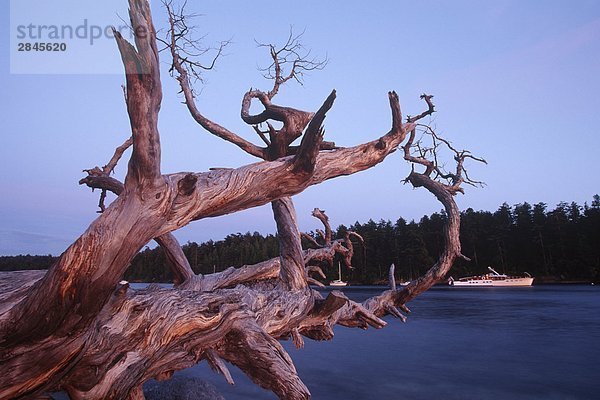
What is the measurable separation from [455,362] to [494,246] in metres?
87.7

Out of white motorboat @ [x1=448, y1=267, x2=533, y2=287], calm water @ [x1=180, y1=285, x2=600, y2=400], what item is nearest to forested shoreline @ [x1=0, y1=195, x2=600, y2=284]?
white motorboat @ [x1=448, y1=267, x2=533, y2=287]

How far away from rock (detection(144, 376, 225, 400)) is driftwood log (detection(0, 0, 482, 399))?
177 inches

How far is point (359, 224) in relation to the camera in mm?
130375

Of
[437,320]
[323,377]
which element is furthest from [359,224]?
[323,377]

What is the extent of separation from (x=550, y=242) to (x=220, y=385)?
95017 millimetres

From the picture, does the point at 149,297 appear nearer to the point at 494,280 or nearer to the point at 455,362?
the point at 455,362

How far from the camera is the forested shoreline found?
8944cm

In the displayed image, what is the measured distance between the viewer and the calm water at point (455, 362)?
16.5 m

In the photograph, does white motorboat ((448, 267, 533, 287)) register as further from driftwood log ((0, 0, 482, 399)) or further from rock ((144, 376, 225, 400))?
driftwood log ((0, 0, 482, 399))

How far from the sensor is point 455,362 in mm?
21859

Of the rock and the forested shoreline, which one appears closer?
the rock

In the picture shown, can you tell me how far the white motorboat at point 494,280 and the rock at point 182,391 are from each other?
276 feet

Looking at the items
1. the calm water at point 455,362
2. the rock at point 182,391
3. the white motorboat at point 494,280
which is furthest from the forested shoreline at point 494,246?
the rock at point 182,391

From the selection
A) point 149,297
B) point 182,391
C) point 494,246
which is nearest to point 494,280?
point 494,246
